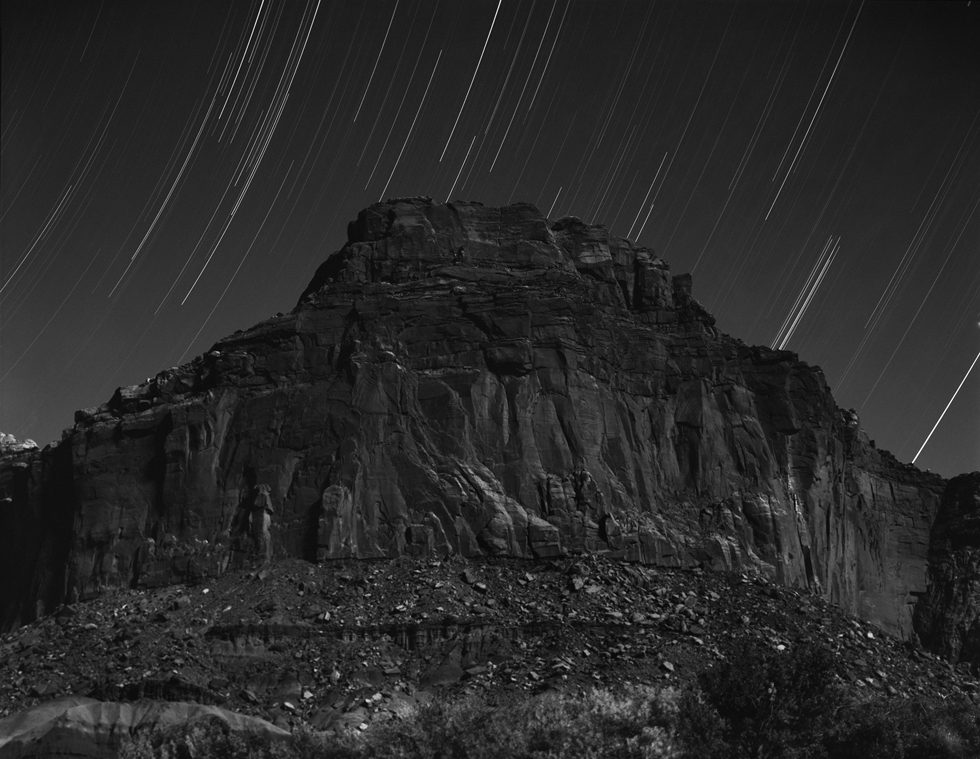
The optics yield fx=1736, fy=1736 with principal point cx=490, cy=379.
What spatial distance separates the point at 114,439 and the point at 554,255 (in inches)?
1562

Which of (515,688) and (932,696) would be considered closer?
(515,688)

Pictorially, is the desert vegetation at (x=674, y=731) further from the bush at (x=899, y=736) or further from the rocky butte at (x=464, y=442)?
A: the rocky butte at (x=464, y=442)

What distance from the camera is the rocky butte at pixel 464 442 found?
12700 cm

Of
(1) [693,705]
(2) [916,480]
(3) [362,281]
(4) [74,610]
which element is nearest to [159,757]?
(1) [693,705]

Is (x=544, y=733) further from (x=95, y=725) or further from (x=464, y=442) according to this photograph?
(x=464, y=442)

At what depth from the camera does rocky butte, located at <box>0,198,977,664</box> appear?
127000 millimetres

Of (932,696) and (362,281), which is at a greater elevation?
(362,281)

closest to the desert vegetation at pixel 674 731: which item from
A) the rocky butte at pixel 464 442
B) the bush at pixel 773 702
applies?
the bush at pixel 773 702

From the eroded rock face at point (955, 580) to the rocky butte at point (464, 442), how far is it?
1554 mm

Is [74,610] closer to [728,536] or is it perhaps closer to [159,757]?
[159,757]

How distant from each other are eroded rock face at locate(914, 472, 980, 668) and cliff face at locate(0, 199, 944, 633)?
7.54ft

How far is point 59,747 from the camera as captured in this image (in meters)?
94.8

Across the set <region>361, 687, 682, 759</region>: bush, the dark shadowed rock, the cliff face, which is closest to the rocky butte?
the cliff face

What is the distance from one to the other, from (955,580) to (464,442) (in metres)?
48.9
